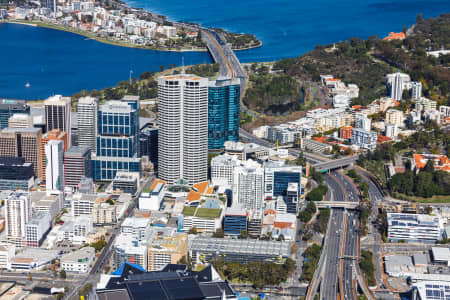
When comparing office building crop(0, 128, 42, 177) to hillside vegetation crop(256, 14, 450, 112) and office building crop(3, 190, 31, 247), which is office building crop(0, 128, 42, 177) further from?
hillside vegetation crop(256, 14, 450, 112)

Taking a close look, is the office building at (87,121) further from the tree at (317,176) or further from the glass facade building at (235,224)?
the tree at (317,176)

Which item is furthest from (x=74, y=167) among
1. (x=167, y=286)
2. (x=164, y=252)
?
(x=167, y=286)

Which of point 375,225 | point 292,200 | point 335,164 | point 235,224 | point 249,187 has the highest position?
point 335,164

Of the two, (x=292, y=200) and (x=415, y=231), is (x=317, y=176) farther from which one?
(x=415, y=231)

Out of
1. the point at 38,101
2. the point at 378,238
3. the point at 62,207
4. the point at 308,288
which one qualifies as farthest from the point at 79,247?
the point at 38,101

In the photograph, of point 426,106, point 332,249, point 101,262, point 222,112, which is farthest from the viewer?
point 426,106
